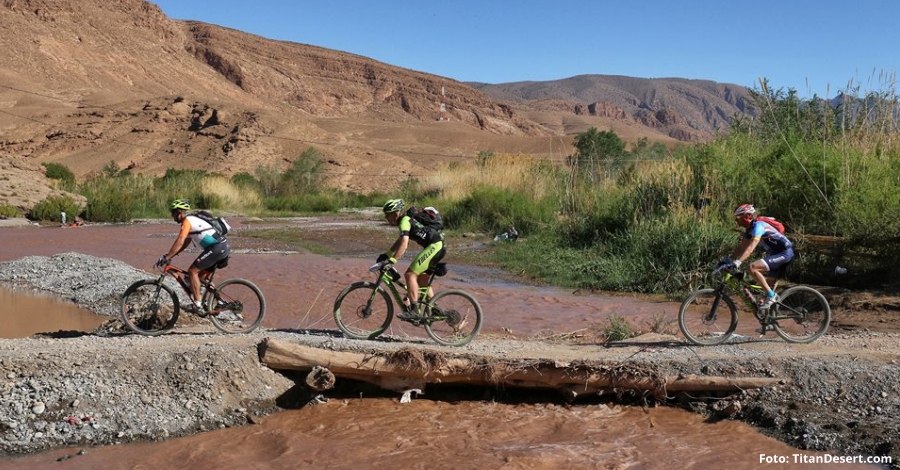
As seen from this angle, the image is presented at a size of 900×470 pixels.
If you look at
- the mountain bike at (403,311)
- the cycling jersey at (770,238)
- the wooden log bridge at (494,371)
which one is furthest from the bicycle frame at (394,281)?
the cycling jersey at (770,238)

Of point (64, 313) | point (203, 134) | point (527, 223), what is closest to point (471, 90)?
point (203, 134)

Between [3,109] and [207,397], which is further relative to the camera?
[3,109]

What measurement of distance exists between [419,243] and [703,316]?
342 centimetres

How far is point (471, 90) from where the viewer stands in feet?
551

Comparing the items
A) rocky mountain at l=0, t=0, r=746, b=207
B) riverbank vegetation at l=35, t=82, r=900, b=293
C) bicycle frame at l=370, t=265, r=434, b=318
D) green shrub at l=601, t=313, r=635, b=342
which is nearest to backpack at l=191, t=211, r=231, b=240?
bicycle frame at l=370, t=265, r=434, b=318

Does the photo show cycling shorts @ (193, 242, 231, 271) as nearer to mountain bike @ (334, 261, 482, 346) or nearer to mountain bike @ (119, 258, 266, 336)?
mountain bike @ (119, 258, 266, 336)

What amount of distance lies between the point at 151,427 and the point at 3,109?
87.8 m

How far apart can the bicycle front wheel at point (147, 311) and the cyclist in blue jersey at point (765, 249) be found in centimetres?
638

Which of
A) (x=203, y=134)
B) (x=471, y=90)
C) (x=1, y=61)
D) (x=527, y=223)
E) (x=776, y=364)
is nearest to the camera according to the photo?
(x=776, y=364)

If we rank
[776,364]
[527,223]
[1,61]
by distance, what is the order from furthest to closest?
1. [1,61]
2. [527,223]
3. [776,364]

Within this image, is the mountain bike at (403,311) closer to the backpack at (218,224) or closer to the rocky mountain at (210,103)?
the backpack at (218,224)

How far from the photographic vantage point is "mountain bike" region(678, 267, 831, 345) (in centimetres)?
978

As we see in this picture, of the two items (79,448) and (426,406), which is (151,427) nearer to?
(79,448)

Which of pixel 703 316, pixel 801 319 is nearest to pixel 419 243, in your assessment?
pixel 703 316
